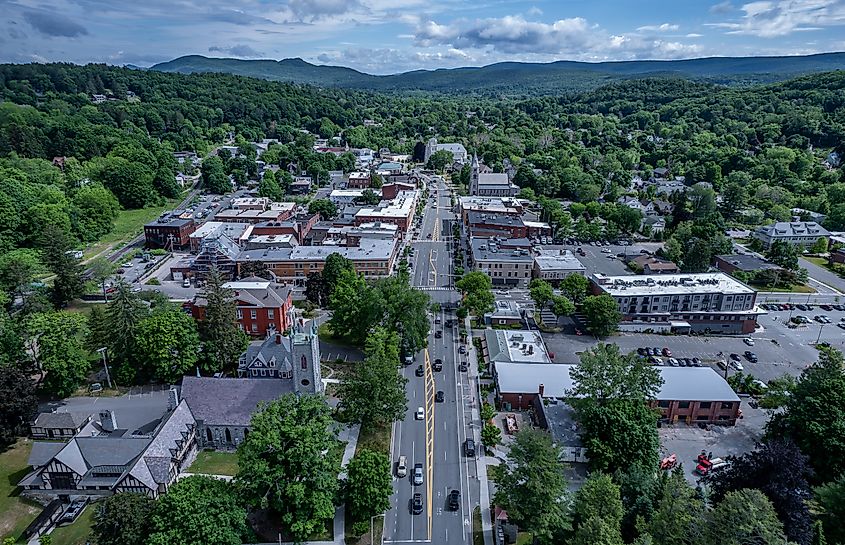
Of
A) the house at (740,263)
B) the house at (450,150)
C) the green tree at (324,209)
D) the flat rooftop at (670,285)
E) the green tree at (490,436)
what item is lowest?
the green tree at (490,436)

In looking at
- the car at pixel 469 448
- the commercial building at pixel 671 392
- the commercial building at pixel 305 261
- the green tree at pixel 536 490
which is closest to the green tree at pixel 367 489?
the green tree at pixel 536 490

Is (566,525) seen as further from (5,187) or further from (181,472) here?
(5,187)

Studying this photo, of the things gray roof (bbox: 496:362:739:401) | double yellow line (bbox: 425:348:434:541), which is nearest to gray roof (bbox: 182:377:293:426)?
double yellow line (bbox: 425:348:434:541)

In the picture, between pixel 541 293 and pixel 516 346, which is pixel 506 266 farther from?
pixel 516 346

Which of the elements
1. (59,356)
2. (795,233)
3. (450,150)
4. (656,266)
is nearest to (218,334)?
(59,356)

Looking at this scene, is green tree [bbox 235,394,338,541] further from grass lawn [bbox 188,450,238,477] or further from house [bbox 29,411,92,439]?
house [bbox 29,411,92,439]

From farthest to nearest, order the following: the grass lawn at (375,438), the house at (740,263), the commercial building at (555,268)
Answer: the house at (740,263)
the commercial building at (555,268)
the grass lawn at (375,438)

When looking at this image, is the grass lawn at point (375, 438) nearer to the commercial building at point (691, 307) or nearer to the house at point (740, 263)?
the commercial building at point (691, 307)
